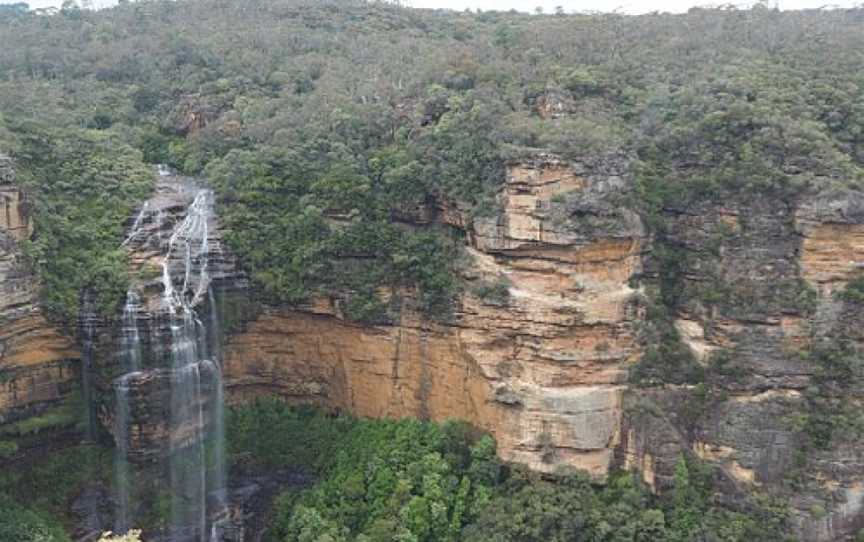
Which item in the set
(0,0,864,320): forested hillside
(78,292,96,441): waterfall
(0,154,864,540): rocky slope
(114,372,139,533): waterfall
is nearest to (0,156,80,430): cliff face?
(0,154,864,540): rocky slope

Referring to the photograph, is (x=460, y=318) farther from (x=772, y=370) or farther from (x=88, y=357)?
(x=88, y=357)

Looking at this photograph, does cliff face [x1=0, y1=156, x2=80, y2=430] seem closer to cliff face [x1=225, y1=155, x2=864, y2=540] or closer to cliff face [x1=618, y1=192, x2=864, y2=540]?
cliff face [x1=225, y1=155, x2=864, y2=540]

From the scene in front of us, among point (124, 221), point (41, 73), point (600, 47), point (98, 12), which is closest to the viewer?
point (124, 221)

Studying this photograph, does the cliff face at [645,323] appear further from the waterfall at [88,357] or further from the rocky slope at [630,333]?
the waterfall at [88,357]

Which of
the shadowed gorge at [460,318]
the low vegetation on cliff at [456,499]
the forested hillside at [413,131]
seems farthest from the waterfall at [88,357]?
the low vegetation on cliff at [456,499]

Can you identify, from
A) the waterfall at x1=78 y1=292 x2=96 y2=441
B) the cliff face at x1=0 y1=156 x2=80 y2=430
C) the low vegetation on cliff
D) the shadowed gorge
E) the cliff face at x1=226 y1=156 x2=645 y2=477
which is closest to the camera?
the cliff face at x1=0 y1=156 x2=80 y2=430

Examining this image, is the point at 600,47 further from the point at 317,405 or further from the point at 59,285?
the point at 59,285

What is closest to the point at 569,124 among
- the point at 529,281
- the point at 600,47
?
the point at 529,281
